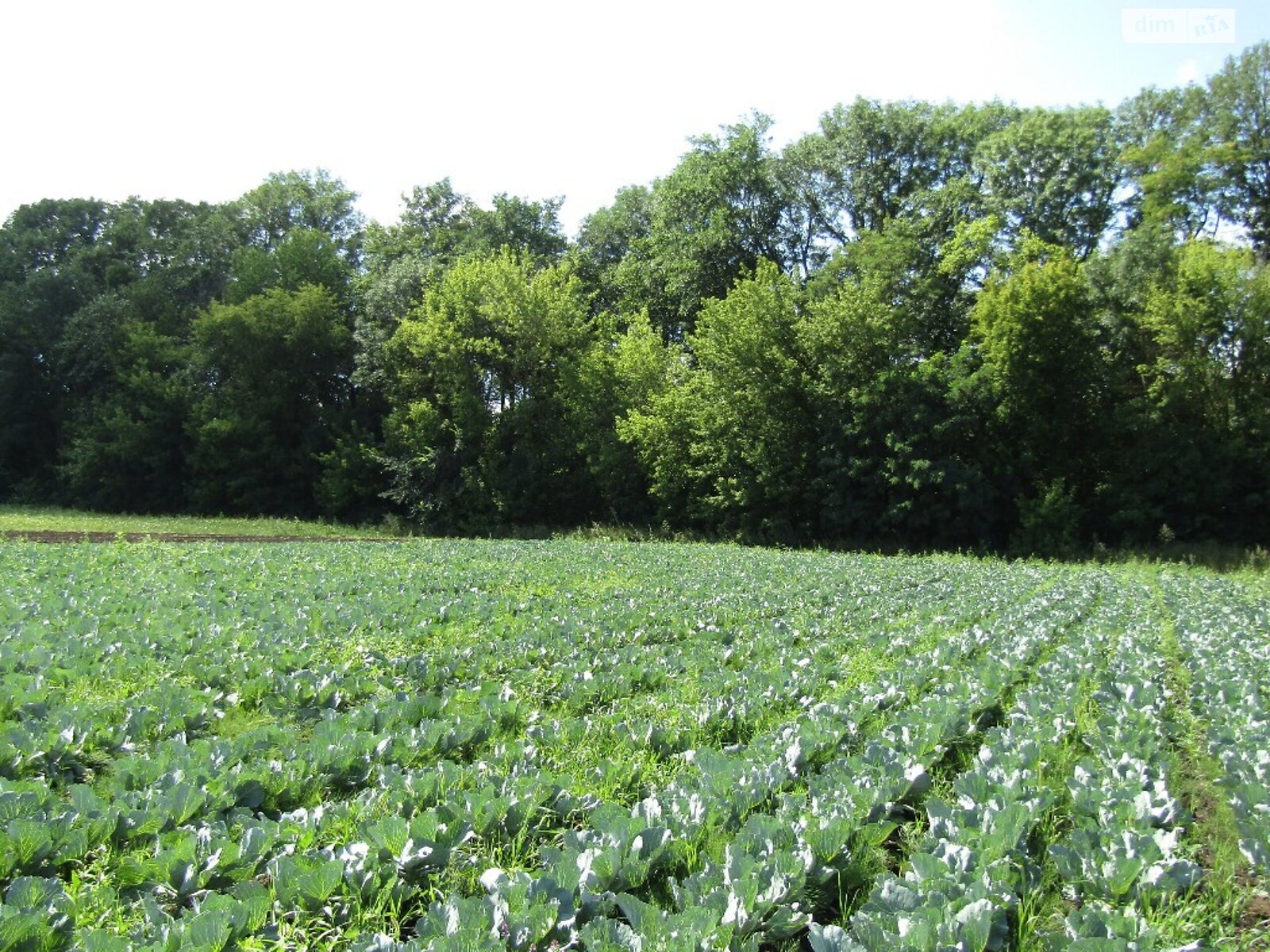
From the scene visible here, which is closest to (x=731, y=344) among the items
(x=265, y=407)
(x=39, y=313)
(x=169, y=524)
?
(x=169, y=524)

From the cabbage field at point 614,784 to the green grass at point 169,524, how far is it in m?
23.0

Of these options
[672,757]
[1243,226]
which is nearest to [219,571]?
[672,757]

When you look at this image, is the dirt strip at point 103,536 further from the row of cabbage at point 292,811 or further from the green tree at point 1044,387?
the green tree at point 1044,387

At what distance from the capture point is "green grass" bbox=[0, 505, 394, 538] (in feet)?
98.5

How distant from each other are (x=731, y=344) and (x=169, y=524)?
25669 mm

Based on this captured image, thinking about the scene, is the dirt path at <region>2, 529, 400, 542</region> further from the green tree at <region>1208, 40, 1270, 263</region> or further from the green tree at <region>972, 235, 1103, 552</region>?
the green tree at <region>1208, 40, 1270, 263</region>

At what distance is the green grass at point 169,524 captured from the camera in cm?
3003

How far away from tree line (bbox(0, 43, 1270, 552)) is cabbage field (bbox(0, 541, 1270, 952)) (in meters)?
20.0

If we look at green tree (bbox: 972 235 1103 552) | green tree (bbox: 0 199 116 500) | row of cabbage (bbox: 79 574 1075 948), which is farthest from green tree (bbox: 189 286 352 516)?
row of cabbage (bbox: 79 574 1075 948)

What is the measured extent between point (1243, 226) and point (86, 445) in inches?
2303

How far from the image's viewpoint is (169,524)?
114ft

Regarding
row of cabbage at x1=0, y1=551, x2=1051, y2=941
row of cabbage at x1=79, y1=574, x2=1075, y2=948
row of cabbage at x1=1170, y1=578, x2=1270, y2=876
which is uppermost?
row of cabbage at x1=1170, y1=578, x2=1270, y2=876

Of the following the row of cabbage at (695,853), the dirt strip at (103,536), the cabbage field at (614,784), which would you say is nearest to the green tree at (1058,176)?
the cabbage field at (614,784)

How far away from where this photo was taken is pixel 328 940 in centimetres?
309
